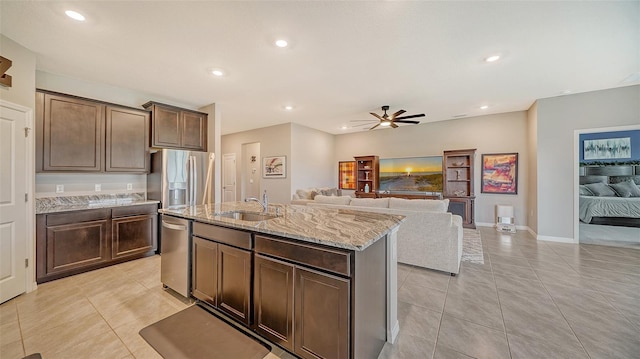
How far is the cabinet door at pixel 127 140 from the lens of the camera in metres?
3.60

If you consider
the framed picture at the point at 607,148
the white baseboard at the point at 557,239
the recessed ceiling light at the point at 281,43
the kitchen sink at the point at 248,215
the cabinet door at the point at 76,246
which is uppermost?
the recessed ceiling light at the point at 281,43

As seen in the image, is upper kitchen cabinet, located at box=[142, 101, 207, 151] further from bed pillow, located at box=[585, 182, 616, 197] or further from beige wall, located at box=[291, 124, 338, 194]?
bed pillow, located at box=[585, 182, 616, 197]

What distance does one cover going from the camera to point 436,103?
16.2 feet

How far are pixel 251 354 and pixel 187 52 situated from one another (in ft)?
10.7

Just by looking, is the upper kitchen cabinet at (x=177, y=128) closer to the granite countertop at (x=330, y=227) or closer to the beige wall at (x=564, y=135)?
the granite countertop at (x=330, y=227)

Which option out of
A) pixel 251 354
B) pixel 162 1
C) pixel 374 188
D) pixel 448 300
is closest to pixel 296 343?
pixel 251 354

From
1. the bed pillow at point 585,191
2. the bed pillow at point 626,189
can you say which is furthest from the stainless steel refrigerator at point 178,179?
the bed pillow at point 626,189

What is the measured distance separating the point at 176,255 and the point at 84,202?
230 centimetres

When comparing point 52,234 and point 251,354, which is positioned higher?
point 52,234

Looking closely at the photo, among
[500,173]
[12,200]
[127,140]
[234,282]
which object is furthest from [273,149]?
[500,173]

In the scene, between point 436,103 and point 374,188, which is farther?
point 374,188

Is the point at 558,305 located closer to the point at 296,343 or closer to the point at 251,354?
the point at 296,343

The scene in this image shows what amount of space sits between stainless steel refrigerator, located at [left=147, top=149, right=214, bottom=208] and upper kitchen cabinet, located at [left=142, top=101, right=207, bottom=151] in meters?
0.26

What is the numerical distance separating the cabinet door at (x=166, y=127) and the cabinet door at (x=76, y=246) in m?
1.53
